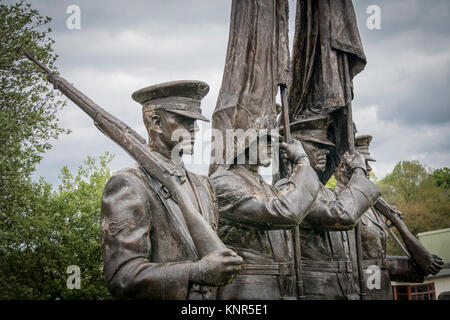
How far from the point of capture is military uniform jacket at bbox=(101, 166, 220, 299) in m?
3.63

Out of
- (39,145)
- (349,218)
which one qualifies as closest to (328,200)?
(349,218)

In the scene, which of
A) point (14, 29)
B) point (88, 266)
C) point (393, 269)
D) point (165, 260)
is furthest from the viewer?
point (88, 266)

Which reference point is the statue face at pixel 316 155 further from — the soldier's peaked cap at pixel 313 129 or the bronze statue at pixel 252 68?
the bronze statue at pixel 252 68

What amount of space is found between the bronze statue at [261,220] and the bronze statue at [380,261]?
1.39m

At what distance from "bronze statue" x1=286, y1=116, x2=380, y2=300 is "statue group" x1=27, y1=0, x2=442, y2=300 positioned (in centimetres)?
1

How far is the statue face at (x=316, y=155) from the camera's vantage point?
21.6 feet

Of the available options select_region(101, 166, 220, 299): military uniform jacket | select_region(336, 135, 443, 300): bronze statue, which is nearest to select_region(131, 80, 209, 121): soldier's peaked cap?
select_region(101, 166, 220, 299): military uniform jacket

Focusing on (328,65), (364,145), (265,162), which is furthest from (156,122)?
(364,145)

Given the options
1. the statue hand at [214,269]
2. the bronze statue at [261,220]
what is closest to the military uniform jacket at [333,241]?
the bronze statue at [261,220]

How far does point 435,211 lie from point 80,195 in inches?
822

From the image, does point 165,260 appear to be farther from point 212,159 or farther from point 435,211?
point 435,211

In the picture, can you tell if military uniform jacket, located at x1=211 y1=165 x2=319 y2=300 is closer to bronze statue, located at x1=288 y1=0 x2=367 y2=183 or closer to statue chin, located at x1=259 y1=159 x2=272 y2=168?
statue chin, located at x1=259 y1=159 x2=272 y2=168

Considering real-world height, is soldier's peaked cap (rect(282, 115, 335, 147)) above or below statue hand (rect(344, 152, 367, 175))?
above

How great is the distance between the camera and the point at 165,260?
3.91m
